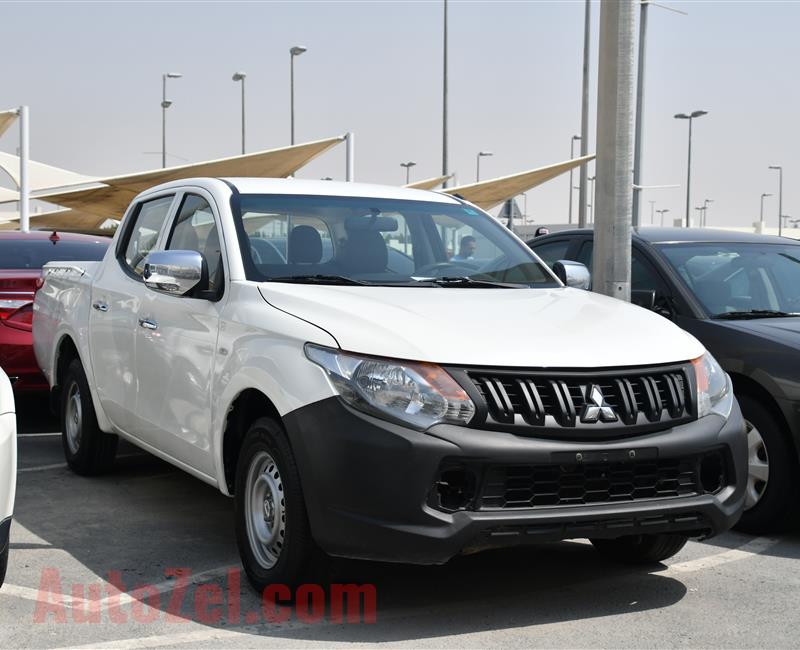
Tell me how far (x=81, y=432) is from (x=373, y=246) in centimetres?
257

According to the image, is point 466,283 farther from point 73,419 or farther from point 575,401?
point 73,419

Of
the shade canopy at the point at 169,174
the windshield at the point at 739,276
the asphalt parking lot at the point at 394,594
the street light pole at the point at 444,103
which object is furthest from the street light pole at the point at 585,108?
the asphalt parking lot at the point at 394,594

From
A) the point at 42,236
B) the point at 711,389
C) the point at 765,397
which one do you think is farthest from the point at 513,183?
the point at 711,389

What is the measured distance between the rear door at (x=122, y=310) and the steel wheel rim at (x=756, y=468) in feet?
10.4

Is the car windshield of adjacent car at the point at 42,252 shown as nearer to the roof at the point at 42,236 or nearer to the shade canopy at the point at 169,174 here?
the roof at the point at 42,236

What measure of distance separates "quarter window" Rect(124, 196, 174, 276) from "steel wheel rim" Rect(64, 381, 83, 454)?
0.97 m

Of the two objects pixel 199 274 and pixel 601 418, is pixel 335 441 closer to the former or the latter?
pixel 601 418

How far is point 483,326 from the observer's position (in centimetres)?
455

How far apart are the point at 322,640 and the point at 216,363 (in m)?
1.37

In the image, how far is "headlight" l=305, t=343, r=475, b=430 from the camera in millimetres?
4207

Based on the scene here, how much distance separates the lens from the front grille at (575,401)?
4.24m

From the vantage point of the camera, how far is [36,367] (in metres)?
8.82

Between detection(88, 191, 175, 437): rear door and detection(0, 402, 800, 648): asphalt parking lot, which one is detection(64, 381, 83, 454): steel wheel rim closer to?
detection(88, 191, 175, 437): rear door

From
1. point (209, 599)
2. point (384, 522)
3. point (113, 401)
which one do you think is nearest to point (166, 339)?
point (113, 401)
